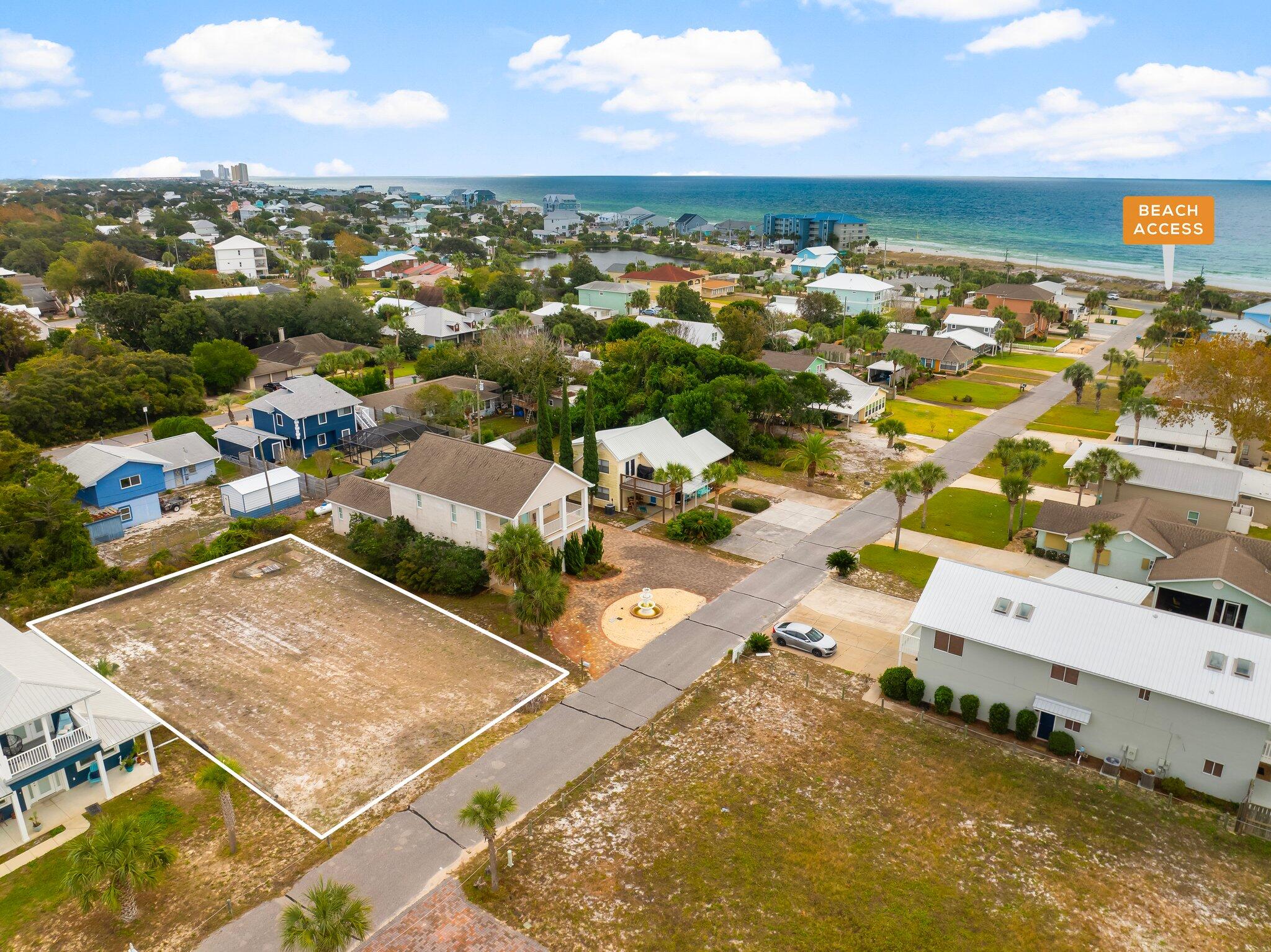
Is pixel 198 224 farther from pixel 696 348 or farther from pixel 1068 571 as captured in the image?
pixel 1068 571

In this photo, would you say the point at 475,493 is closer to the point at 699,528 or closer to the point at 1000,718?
the point at 699,528

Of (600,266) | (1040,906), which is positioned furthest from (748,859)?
(600,266)

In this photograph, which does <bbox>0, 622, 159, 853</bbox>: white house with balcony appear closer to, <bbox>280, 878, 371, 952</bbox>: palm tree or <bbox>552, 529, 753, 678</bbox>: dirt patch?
<bbox>280, 878, 371, 952</bbox>: palm tree

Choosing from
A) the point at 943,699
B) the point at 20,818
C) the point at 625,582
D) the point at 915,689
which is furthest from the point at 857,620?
the point at 20,818

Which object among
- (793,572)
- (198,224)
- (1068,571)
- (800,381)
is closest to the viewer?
(1068,571)

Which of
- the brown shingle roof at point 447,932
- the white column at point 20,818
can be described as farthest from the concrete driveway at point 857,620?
the white column at point 20,818

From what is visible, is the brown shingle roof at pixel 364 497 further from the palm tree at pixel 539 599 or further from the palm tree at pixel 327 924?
the palm tree at pixel 327 924
